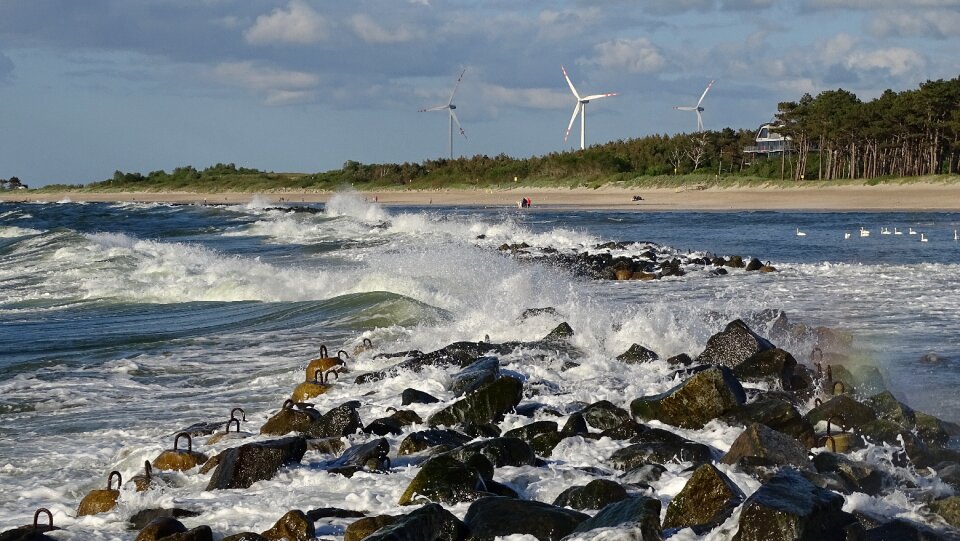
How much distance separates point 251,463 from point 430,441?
135 cm

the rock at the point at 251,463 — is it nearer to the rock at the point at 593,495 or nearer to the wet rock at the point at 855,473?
the rock at the point at 593,495

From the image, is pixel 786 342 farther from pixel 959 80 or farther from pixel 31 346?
pixel 959 80

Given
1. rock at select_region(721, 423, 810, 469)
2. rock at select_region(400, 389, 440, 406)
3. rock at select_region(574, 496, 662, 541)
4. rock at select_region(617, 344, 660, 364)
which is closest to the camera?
rock at select_region(574, 496, 662, 541)

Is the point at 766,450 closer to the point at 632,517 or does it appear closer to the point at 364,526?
the point at 632,517

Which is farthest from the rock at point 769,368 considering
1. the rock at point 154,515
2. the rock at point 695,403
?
the rock at point 154,515

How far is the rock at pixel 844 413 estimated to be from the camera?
765 centimetres

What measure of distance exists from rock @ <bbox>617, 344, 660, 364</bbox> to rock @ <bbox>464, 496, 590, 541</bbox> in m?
5.09

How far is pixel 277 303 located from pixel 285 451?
1183 cm

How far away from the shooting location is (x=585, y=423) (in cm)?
788

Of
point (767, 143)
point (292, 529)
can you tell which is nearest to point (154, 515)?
point (292, 529)

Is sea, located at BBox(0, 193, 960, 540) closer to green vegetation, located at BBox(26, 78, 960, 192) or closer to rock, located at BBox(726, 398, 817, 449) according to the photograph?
rock, located at BBox(726, 398, 817, 449)

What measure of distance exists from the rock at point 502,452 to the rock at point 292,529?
1357 millimetres

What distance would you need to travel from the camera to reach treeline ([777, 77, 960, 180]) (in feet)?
210

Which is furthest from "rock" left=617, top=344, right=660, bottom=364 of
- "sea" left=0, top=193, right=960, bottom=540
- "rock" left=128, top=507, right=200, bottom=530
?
"rock" left=128, top=507, right=200, bottom=530
